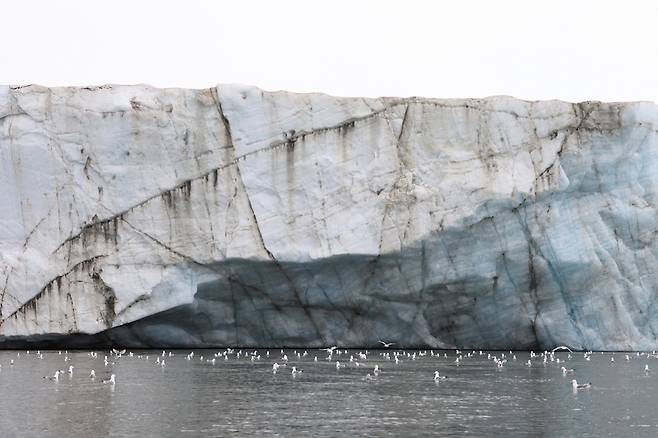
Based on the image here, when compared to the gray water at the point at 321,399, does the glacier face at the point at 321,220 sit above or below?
above

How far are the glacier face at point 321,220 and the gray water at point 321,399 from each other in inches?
152

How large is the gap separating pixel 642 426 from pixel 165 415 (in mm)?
10589

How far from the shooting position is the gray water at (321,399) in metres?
21.1

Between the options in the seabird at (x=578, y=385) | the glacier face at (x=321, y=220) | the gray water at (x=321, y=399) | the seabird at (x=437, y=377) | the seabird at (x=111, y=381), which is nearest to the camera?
the gray water at (x=321, y=399)

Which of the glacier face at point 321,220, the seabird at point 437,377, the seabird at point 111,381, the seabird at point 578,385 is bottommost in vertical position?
the seabird at point 578,385

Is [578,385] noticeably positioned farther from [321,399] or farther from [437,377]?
[321,399]

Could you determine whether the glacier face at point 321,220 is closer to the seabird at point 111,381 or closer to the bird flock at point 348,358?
the bird flock at point 348,358

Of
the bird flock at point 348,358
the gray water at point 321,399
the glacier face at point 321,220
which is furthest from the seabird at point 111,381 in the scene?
the glacier face at point 321,220

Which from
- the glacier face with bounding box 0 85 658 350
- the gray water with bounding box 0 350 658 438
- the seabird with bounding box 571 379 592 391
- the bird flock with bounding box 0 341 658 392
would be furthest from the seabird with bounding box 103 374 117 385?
the seabird with bounding box 571 379 592 391

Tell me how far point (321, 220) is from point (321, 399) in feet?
52.5

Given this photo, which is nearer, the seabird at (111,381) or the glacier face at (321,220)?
the seabird at (111,381)

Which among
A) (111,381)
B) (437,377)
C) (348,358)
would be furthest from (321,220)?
(111,381)

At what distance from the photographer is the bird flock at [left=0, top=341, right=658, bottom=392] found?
113ft

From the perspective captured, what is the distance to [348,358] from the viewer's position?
3953 centimetres
